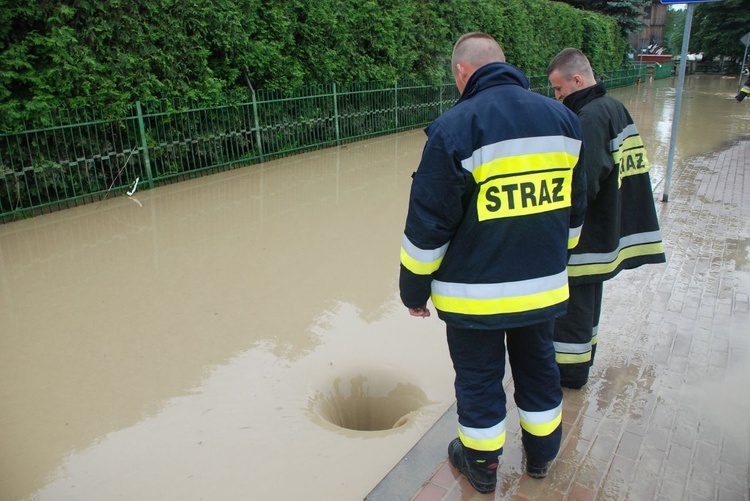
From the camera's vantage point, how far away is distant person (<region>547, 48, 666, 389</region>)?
9.75 ft

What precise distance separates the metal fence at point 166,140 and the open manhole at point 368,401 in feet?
18.2

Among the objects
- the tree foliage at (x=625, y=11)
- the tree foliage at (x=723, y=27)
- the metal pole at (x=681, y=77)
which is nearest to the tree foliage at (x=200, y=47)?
the metal pole at (x=681, y=77)

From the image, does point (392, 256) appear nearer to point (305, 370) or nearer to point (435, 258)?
point (305, 370)

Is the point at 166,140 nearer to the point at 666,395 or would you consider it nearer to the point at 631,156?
the point at 631,156

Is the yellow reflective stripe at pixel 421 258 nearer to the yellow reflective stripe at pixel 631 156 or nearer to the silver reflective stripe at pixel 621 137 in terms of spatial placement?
the silver reflective stripe at pixel 621 137

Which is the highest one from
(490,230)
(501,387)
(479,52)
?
(479,52)

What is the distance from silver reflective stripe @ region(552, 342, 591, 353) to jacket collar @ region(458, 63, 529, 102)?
1.60m

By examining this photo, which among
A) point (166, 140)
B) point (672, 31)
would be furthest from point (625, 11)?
point (672, 31)

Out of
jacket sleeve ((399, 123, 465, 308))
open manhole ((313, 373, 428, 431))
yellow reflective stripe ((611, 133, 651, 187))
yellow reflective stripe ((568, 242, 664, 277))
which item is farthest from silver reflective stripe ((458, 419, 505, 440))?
yellow reflective stripe ((611, 133, 651, 187))

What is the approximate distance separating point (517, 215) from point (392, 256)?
3592 millimetres

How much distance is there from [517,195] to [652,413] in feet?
5.81

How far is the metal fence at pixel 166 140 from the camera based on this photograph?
7086 mm

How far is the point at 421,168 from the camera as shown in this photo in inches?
86.5

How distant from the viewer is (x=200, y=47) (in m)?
8.64
